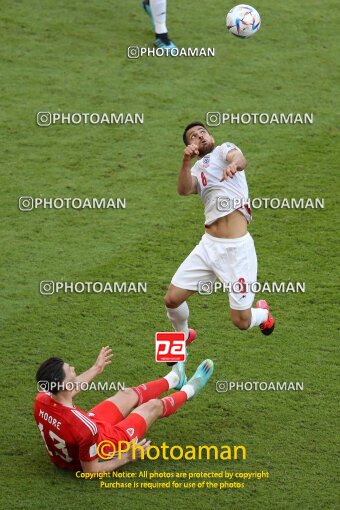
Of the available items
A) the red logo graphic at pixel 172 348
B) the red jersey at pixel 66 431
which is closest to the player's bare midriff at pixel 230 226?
the red logo graphic at pixel 172 348

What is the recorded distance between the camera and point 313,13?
47.4 feet

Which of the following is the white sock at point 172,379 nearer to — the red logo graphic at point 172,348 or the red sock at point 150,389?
the red sock at point 150,389

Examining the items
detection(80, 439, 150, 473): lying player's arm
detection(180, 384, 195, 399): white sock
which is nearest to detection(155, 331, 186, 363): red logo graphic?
detection(180, 384, 195, 399): white sock

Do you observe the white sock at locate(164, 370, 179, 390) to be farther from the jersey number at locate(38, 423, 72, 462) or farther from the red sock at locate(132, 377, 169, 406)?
the jersey number at locate(38, 423, 72, 462)

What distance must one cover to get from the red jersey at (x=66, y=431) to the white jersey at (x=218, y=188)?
1949mm

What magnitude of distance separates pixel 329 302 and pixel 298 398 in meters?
1.49

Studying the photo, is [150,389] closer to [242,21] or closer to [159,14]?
[242,21]

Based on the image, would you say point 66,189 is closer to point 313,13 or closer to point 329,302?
point 329,302

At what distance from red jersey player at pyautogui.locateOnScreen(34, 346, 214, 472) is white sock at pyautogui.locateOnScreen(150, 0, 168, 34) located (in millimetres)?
6757

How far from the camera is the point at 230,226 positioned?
801 centimetres

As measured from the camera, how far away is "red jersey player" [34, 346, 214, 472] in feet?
22.7

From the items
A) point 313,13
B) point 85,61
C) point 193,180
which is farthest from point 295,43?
point 193,180

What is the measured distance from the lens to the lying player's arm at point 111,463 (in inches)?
275

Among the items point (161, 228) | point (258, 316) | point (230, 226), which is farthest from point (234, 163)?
point (161, 228)
